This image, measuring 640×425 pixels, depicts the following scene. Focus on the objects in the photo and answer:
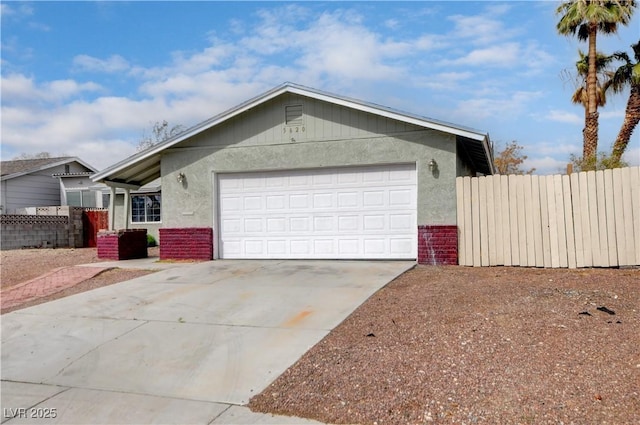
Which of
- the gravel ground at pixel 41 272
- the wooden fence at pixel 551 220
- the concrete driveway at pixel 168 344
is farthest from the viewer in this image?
the wooden fence at pixel 551 220

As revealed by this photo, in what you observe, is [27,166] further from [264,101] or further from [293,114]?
[293,114]

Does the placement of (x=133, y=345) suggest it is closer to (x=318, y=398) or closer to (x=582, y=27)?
(x=318, y=398)

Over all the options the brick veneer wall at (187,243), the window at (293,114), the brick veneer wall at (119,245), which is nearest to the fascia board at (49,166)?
the brick veneer wall at (119,245)

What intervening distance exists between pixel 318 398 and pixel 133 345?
2.85 meters

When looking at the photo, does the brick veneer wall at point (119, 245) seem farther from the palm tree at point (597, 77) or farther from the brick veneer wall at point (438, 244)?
the palm tree at point (597, 77)

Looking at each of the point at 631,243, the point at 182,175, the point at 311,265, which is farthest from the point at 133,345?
the point at 631,243

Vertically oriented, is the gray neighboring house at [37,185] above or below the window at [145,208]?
above

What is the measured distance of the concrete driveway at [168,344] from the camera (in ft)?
14.1

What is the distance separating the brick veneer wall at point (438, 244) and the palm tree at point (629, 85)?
40.3 feet

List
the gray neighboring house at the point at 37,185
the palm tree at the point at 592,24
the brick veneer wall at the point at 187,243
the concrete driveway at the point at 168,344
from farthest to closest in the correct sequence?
the gray neighboring house at the point at 37,185, the palm tree at the point at 592,24, the brick veneer wall at the point at 187,243, the concrete driveway at the point at 168,344

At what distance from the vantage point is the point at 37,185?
992 inches

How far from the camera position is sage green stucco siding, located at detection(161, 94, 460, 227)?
1102cm

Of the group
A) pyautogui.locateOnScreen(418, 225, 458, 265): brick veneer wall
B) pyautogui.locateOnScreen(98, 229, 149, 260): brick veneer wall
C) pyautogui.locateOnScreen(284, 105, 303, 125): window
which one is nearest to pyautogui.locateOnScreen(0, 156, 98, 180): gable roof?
pyautogui.locateOnScreen(98, 229, 149, 260): brick veneer wall

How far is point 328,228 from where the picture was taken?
11.9 metres
